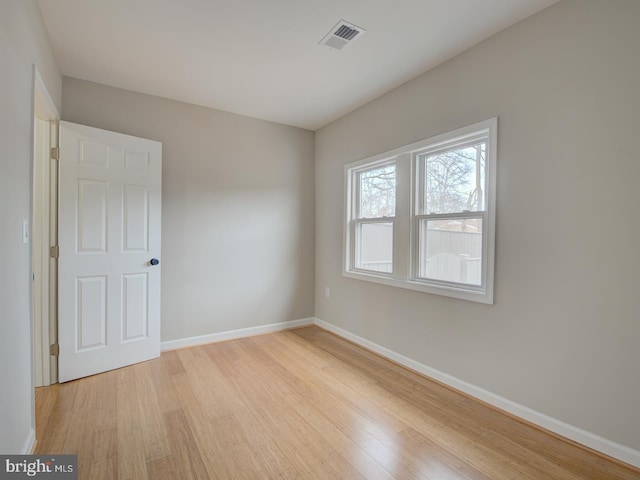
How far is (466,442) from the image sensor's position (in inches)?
72.8

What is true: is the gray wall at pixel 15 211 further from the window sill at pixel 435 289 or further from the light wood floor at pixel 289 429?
the window sill at pixel 435 289

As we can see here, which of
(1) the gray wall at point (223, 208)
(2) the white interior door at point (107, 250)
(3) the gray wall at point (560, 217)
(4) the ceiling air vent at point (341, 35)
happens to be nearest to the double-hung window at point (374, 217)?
(3) the gray wall at point (560, 217)

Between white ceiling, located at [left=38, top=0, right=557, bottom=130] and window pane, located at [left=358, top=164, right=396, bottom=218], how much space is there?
0.80m

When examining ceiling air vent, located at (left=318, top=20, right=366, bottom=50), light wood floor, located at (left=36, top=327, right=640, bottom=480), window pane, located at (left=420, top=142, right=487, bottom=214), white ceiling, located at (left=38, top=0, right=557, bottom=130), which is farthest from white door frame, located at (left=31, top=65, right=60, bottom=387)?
window pane, located at (left=420, top=142, right=487, bottom=214)

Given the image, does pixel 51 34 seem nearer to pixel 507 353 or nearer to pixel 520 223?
pixel 520 223

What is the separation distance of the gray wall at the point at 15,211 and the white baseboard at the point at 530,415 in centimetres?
269

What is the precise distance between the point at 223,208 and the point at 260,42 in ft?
6.00

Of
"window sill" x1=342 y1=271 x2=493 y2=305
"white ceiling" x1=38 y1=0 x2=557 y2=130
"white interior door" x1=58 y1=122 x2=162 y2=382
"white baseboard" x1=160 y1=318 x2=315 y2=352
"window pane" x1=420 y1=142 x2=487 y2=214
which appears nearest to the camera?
"white ceiling" x1=38 y1=0 x2=557 y2=130

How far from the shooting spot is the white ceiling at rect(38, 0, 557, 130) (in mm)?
1975

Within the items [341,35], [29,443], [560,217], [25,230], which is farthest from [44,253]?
[560,217]

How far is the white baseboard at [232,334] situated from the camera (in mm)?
3303

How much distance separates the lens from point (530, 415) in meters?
2.03

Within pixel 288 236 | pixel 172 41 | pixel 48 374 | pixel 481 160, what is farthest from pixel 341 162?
pixel 48 374

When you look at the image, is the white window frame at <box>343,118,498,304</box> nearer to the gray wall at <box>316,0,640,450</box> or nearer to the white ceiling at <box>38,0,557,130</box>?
the gray wall at <box>316,0,640,450</box>
